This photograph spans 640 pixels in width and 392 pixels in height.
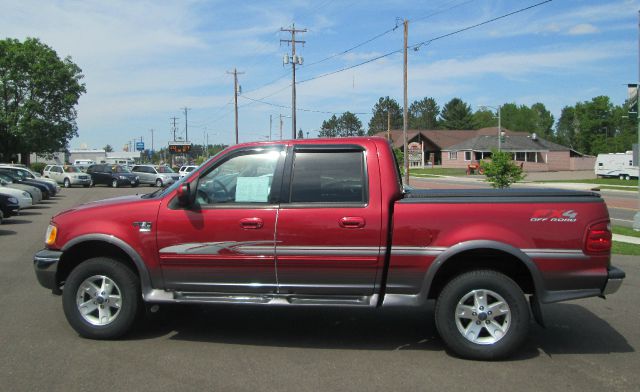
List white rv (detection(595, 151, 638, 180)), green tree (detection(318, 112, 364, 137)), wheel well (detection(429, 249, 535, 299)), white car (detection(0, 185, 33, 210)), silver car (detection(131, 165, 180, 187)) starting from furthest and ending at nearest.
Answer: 1. green tree (detection(318, 112, 364, 137))
2. white rv (detection(595, 151, 638, 180))
3. silver car (detection(131, 165, 180, 187))
4. white car (detection(0, 185, 33, 210))
5. wheel well (detection(429, 249, 535, 299))

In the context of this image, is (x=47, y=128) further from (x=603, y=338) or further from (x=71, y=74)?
(x=603, y=338)

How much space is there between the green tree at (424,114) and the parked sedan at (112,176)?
10941cm

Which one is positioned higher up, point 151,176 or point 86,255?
point 151,176

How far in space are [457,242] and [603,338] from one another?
6.91 feet

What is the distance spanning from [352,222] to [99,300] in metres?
2.62

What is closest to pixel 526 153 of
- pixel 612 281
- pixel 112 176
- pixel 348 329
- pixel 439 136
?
pixel 439 136

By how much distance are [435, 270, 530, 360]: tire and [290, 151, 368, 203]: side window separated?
122cm

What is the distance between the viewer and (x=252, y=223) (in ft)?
17.1

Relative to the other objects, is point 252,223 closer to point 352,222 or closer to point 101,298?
point 352,222

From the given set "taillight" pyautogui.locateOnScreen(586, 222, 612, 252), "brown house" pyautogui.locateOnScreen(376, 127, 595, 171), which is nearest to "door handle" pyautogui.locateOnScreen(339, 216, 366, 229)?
"taillight" pyautogui.locateOnScreen(586, 222, 612, 252)

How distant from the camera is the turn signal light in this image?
492 cm

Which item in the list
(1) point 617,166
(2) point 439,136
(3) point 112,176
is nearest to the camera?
(3) point 112,176

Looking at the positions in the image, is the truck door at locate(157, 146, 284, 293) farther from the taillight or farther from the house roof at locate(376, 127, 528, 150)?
the house roof at locate(376, 127, 528, 150)

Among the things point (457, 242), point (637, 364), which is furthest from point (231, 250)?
point (637, 364)
